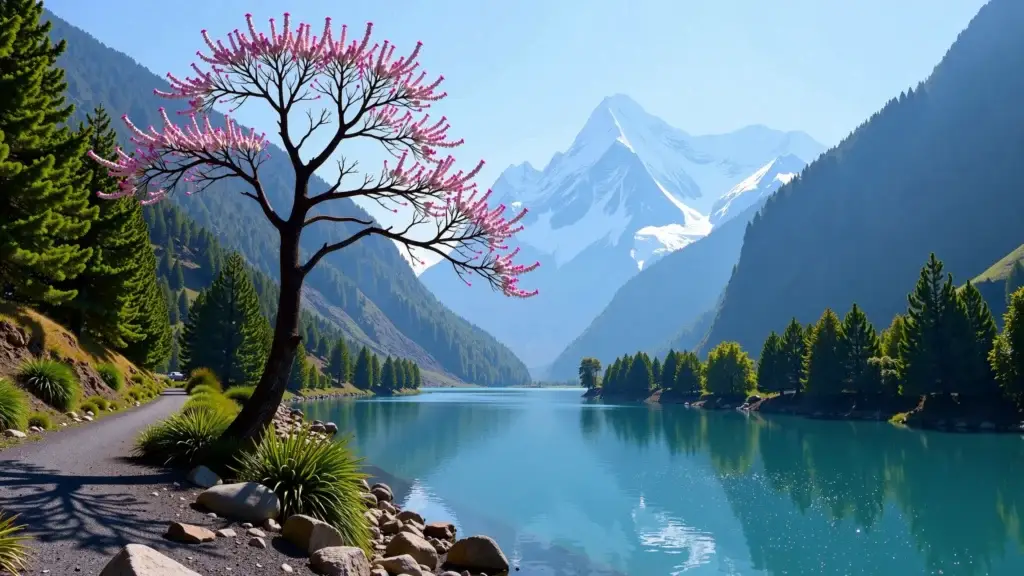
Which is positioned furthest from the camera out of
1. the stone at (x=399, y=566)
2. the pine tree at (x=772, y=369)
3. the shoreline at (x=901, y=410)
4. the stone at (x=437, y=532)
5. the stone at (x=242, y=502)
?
the pine tree at (x=772, y=369)

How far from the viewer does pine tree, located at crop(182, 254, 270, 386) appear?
80812mm

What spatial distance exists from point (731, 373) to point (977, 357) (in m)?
63.0

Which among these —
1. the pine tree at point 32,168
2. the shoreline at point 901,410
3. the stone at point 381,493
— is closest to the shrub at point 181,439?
the stone at point 381,493

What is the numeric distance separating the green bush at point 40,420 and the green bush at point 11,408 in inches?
39.7

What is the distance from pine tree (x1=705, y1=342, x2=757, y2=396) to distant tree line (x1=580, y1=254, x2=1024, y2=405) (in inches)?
425

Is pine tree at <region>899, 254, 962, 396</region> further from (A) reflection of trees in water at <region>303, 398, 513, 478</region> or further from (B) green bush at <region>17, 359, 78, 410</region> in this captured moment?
(B) green bush at <region>17, 359, 78, 410</region>

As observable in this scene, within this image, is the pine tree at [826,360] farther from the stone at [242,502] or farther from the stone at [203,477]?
the stone at [242,502]

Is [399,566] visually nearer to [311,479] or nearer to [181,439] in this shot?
[311,479]

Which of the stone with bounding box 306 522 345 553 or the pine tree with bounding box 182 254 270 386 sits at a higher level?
the pine tree with bounding box 182 254 270 386

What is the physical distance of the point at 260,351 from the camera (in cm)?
9350

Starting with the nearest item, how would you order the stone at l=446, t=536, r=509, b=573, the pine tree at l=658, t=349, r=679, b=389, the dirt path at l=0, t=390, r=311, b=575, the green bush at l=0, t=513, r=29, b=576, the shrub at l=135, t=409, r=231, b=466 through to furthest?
1. the green bush at l=0, t=513, r=29, b=576
2. the dirt path at l=0, t=390, r=311, b=575
3. the shrub at l=135, t=409, r=231, b=466
4. the stone at l=446, t=536, r=509, b=573
5. the pine tree at l=658, t=349, r=679, b=389

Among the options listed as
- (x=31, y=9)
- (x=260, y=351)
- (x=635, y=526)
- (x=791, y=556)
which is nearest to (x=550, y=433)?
(x=260, y=351)

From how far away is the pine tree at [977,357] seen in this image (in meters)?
87.1

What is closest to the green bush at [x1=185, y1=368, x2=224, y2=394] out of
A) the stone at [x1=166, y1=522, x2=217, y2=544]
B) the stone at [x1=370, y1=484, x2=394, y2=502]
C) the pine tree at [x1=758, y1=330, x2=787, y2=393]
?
the stone at [x1=370, y1=484, x2=394, y2=502]
